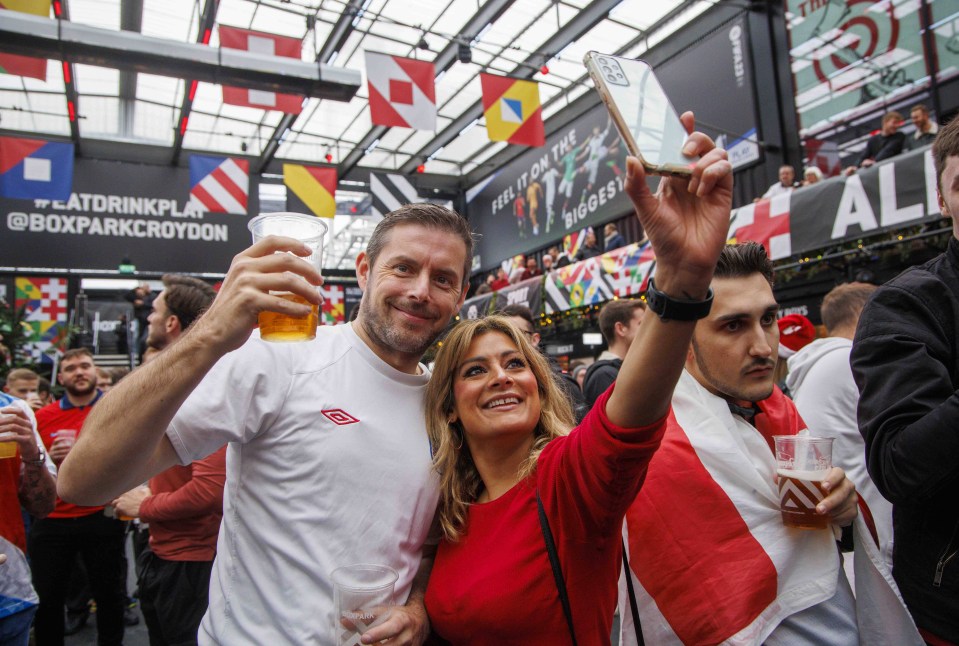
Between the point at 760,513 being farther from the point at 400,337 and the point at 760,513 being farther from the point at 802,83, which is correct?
the point at 802,83

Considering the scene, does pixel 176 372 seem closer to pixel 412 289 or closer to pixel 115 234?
pixel 412 289

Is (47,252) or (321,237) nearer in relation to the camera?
(321,237)

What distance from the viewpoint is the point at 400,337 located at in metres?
1.56

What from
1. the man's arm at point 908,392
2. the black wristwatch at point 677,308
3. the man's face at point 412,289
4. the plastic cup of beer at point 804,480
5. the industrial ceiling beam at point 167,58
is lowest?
the plastic cup of beer at point 804,480

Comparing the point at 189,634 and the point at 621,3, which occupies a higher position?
the point at 621,3

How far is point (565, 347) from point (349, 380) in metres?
9.65

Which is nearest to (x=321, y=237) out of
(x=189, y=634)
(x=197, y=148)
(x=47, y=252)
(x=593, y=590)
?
(x=593, y=590)

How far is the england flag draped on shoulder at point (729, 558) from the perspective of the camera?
1.33 meters

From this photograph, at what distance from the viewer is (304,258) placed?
112 cm

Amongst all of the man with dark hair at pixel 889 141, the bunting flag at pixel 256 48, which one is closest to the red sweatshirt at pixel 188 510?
the bunting flag at pixel 256 48

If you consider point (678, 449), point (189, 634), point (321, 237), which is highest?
point (321, 237)

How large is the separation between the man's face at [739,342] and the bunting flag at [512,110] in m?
6.07

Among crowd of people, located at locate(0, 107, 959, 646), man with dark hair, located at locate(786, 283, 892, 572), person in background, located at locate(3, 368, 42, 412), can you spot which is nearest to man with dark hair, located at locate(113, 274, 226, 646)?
crowd of people, located at locate(0, 107, 959, 646)

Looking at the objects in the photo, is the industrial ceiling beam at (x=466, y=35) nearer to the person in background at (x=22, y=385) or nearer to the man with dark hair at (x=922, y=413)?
the person in background at (x=22, y=385)
